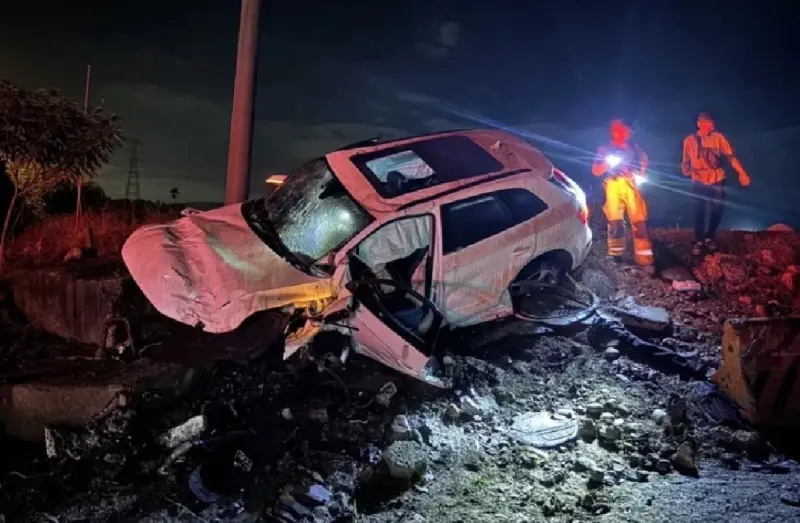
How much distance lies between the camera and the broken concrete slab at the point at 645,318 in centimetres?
602

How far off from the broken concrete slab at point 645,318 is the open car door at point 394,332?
7.71 ft

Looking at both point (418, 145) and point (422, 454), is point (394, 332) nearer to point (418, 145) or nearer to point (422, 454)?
point (422, 454)

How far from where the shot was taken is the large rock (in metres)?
4.98

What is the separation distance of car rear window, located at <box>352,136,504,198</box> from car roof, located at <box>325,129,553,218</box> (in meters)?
0.02

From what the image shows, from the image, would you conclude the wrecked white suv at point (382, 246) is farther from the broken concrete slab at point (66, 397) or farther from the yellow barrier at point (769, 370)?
the yellow barrier at point (769, 370)

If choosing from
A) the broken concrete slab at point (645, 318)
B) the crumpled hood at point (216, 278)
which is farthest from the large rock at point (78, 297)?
the broken concrete slab at point (645, 318)

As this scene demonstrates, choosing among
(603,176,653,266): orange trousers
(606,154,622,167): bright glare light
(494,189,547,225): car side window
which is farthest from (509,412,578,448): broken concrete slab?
(606,154,622,167): bright glare light

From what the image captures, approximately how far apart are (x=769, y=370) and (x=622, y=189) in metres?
3.25


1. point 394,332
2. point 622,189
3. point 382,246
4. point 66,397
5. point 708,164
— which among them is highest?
point 708,164

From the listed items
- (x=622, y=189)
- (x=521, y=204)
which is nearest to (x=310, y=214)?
(x=521, y=204)

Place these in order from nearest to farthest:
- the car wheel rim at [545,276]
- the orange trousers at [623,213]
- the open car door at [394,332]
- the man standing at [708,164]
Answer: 1. the open car door at [394,332]
2. the car wheel rim at [545,276]
3. the orange trousers at [623,213]
4. the man standing at [708,164]

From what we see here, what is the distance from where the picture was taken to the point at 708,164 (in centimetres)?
797

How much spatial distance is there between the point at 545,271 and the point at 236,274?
109 inches

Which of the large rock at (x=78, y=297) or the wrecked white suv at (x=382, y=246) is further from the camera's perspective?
the large rock at (x=78, y=297)
